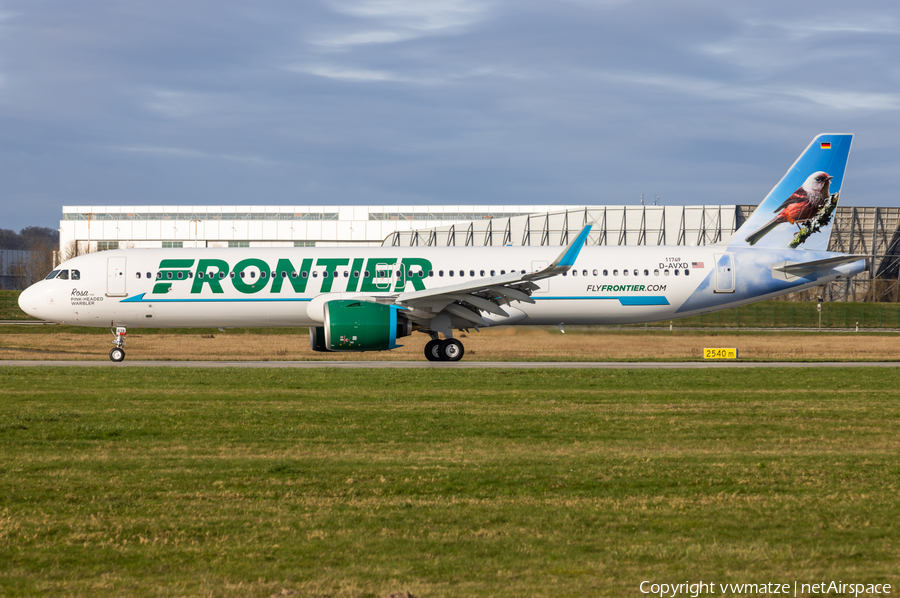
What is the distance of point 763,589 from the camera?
5055 mm

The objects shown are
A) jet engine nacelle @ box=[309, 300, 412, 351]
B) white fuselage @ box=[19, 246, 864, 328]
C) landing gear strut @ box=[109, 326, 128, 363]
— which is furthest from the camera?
landing gear strut @ box=[109, 326, 128, 363]

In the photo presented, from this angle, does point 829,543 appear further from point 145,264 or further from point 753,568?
point 145,264

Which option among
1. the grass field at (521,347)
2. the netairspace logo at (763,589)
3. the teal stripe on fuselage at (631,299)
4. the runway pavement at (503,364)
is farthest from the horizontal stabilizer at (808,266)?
the netairspace logo at (763,589)

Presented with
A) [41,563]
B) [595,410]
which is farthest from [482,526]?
[595,410]

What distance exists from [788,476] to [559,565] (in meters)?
4.03

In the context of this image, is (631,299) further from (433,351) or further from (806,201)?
(806,201)

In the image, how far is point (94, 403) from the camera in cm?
1453

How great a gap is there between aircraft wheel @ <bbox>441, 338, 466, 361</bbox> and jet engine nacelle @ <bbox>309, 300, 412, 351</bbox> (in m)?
2.98

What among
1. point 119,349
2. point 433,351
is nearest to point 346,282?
point 433,351

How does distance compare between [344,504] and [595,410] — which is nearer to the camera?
[344,504]

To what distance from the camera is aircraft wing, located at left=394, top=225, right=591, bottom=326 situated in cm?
2344

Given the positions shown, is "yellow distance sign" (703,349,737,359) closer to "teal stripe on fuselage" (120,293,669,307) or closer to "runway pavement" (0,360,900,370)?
"runway pavement" (0,360,900,370)

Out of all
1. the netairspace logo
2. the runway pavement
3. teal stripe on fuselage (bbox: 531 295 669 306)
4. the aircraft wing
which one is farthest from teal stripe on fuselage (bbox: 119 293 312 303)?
the netairspace logo

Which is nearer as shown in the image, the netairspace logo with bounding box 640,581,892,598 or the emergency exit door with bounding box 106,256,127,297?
the netairspace logo with bounding box 640,581,892,598
